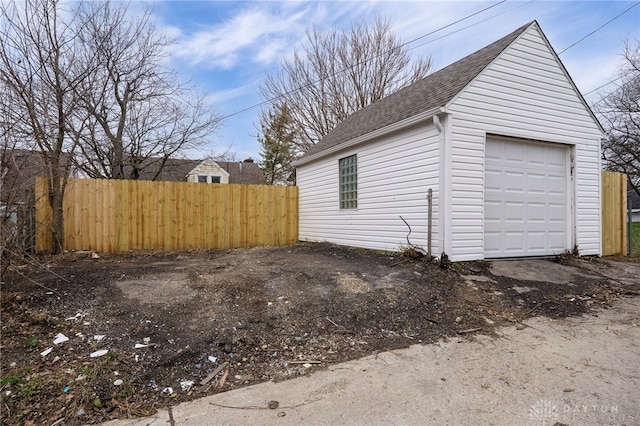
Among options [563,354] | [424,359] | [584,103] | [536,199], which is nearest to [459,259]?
[536,199]

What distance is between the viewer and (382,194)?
7547 millimetres

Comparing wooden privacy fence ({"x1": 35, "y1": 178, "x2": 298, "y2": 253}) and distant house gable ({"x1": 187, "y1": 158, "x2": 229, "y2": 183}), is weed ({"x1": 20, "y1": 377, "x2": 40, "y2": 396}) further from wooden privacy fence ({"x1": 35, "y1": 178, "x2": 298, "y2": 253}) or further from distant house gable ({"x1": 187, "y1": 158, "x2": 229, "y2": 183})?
distant house gable ({"x1": 187, "y1": 158, "x2": 229, "y2": 183})

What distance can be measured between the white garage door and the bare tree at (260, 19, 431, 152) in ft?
40.4

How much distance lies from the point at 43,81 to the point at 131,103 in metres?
5.31

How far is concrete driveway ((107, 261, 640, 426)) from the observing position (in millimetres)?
2148

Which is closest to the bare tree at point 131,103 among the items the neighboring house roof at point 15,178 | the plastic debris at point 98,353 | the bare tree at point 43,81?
the bare tree at point 43,81

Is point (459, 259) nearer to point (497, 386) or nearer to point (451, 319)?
point (451, 319)

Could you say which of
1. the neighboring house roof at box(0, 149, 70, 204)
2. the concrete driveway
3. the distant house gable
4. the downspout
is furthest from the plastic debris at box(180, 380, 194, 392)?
the distant house gable

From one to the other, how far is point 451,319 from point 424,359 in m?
1.13

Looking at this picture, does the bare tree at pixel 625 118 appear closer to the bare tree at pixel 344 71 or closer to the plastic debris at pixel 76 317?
the bare tree at pixel 344 71

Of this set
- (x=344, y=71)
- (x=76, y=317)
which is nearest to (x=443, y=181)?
(x=76, y=317)

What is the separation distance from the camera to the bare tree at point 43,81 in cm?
573

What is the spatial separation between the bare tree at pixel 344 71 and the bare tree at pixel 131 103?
266 inches

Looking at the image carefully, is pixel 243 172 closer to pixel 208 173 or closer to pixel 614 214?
pixel 208 173
